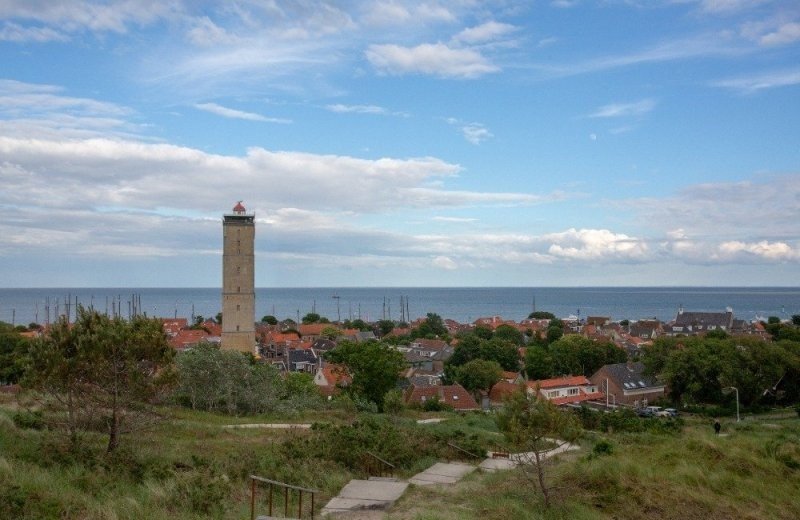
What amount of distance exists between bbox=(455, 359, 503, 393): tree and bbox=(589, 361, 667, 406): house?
7.37 meters

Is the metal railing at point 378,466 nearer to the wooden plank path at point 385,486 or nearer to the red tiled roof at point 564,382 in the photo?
the wooden plank path at point 385,486

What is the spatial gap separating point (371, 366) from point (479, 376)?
20.4 metres

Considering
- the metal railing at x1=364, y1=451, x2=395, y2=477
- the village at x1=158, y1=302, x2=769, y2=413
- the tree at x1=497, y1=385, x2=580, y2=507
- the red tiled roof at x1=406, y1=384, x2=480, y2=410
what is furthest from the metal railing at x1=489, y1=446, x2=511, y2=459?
the red tiled roof at x1=406, y1=384, x2=480, y2=410

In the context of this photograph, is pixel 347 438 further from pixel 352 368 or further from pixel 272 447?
pixel 352 368

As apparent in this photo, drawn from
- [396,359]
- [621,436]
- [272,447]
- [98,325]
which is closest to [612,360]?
[396,359]

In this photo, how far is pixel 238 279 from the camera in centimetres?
4112

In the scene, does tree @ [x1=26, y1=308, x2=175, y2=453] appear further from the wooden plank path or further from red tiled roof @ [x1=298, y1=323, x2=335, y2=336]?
red tiled roof @ [x1=298, y1=323, x2=335, y2=336]

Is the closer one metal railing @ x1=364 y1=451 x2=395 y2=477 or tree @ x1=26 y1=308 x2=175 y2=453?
tree @ x1=26 y1=308 x2=175 y2=453

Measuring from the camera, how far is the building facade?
1613 inches

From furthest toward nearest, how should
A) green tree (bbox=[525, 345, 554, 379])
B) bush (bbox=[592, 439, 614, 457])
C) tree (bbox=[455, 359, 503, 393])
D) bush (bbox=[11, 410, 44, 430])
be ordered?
1. green tree (bbox=[525, 345, 554, 379])
2. tree (bbox=[455, 359, 503, 393])
3. bush (bbox=[592, 439, 614, 457])
4. bush (bbox=[11, 410, 44, 430])

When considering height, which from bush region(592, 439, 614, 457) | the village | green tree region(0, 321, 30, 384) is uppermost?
bush region(592, 439, 614, 457)

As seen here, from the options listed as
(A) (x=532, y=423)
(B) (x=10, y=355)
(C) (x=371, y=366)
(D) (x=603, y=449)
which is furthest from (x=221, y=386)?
(B) (x=10, y=355)

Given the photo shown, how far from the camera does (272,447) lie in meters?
13.7

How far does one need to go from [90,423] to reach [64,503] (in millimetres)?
4360
